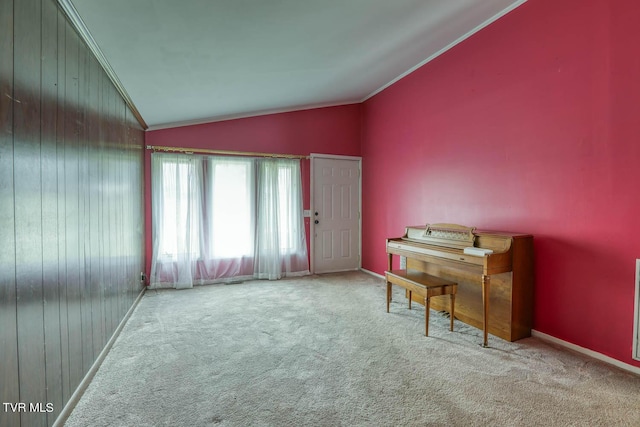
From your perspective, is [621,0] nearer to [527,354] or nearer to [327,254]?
[527,354]

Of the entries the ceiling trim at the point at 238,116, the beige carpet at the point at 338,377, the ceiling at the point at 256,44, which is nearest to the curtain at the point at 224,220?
the ceiling trim at the point at 238,116

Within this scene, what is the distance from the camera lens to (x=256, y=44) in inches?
97.0

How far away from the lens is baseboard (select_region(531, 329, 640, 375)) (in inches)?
83.4

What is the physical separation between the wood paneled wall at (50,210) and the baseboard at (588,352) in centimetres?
345

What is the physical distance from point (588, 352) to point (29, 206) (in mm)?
3670

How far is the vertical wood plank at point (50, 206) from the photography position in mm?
1446

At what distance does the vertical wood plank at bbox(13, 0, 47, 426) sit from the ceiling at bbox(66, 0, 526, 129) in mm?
490

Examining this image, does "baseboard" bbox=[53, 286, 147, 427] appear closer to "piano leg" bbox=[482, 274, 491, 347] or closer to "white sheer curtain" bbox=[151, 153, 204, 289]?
"white sheer curtain" bbox=[151, 153, 204, 289]

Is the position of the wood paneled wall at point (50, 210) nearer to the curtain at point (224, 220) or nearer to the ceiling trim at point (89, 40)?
the ceiling trim at point (89, 40)

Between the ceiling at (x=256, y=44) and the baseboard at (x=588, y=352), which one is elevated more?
the ceiling at (x=256, y=44)

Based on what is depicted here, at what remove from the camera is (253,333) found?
2.78m

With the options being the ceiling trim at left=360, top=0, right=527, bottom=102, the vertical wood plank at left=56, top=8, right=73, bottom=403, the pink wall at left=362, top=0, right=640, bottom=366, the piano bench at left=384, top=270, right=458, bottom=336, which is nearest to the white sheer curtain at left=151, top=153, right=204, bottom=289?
the vertical wood plank at left=56, top=8, right=73, bottom=403

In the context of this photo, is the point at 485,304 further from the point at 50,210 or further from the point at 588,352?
the point at 50,210

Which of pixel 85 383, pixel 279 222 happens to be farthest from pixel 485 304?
pixel 279 222
